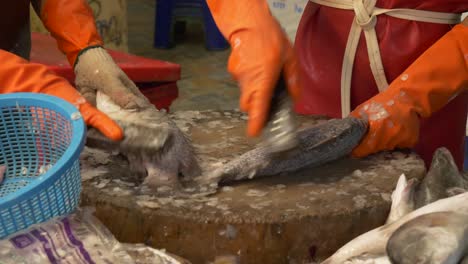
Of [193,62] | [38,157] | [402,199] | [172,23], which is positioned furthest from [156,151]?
[172,23]

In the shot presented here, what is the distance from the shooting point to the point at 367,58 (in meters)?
1.87

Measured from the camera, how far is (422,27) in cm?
180

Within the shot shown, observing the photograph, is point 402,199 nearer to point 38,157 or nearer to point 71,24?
point 38,157

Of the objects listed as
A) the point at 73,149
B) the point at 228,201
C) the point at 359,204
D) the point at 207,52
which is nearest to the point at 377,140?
the point at 359,204

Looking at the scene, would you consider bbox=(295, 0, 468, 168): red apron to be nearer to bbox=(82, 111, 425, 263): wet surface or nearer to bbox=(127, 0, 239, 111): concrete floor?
bbox=(82, 111, 425, 263): wet surface

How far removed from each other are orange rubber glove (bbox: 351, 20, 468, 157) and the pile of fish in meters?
0.25

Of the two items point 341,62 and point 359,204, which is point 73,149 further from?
point 341,62

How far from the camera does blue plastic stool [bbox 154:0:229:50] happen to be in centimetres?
529

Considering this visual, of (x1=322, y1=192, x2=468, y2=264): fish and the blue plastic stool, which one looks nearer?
(x1=322, y1=192, x2=468, y2=264): fish

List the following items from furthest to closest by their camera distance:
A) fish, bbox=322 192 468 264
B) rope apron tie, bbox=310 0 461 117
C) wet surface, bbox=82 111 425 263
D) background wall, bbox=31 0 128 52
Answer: background wall, bbox=31 0 128 52 → rope apron tie, bbox=310 0 461 117 → wet surface, bbox=82 111 425 263 → fish, bbox=322 192 468 264

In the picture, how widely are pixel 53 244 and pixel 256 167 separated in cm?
45

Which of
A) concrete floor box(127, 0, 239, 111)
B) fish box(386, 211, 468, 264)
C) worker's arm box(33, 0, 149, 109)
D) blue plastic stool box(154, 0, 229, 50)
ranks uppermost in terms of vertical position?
worker's arm box(33, 0, 149, 109)

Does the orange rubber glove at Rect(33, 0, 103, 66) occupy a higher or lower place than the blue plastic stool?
higher

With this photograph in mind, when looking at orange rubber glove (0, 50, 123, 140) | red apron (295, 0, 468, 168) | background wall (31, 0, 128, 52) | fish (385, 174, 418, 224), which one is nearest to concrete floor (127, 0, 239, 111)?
background wall (31, 0, 128, 52)
